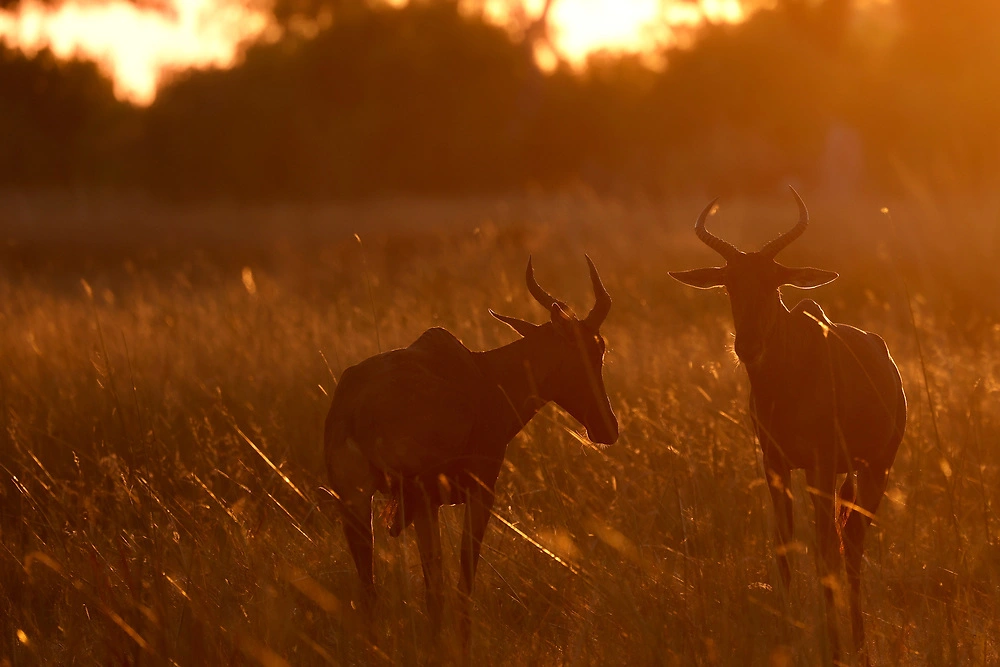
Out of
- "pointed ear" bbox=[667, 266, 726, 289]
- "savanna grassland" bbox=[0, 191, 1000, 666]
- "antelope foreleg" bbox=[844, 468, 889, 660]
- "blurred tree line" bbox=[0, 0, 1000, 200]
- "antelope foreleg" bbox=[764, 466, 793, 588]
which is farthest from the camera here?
"blurred tree line" bbox=[0, 0, 1000, 200]

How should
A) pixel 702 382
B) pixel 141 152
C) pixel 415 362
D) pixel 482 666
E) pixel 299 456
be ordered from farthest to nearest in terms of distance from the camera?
pixel 141 152, pixel 702 382, pixel 299 456, pixel 415 362, pixel 482 666

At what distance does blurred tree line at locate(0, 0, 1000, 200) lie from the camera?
36625 millimetres

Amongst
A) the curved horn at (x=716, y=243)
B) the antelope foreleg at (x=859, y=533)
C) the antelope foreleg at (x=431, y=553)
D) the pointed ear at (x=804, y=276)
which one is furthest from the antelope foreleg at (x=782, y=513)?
the antelope foreleg at (x=431, y=553)

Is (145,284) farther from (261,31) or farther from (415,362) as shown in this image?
(261,31)

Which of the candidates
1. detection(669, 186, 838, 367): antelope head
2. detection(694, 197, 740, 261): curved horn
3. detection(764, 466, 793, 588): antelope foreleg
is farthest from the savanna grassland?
detection(694, 197, 740, 261): curved horn

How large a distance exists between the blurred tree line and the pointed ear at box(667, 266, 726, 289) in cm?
2872

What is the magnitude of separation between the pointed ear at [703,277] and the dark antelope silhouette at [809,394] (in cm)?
2

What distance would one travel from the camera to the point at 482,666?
4.52m

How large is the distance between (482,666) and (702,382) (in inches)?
169

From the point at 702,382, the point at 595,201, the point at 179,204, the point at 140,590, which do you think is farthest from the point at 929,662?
the point at 179,204

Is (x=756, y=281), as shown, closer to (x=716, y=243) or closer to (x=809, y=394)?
(x=716, y=243)

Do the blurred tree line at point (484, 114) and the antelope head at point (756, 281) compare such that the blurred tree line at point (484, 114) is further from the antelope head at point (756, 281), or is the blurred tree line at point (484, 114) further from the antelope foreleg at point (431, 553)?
the antelope foreleg at point (431, 553)

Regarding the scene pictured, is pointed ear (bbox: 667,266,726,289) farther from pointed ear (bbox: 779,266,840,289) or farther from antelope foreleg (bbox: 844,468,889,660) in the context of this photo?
antelope foreleg (bbox: 844,468,889,660)

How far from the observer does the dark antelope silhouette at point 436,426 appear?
4723mm
